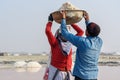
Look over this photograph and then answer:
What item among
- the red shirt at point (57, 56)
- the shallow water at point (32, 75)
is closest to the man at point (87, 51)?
the red shirt at point (57, 56)

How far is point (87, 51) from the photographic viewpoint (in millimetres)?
5527

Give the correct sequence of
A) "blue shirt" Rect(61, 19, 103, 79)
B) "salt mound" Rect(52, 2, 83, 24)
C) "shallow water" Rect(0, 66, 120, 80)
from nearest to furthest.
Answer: "blue shirt" Rect(61, 19, 103, 79) → "salt mound" Rect(52, 2, 83, 24) → "shallow water" Rect(0, 66, 120, 80)

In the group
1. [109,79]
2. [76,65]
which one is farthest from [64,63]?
[109,79]

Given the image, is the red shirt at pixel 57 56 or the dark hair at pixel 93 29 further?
the red shirt at pixel 57 56

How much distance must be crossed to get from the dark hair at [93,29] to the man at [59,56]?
724mm

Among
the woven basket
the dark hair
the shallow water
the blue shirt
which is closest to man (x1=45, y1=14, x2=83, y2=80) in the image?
the woven basket

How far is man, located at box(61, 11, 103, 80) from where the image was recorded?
5.50 m

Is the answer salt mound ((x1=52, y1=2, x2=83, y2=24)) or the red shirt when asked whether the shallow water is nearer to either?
the red shirt

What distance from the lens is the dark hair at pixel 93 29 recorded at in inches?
217

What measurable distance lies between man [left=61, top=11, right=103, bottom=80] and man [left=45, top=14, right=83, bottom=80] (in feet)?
2.00

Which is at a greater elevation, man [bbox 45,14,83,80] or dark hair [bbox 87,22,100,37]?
dark hair [bbox 87,22,100,37]

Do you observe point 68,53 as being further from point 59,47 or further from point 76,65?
point 76,65

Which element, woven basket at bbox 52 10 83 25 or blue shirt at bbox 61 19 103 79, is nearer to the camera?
blue shirt at bbox 61 19 103 79

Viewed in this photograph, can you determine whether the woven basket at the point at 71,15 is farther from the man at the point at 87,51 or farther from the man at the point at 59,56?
the man at the point at 87,51
